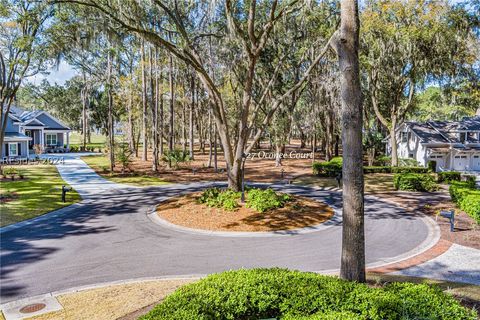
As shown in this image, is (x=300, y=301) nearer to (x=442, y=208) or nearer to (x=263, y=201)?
(x=263, y=201)

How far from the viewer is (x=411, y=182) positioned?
21.8 m

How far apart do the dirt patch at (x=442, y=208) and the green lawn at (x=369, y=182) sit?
174 cm

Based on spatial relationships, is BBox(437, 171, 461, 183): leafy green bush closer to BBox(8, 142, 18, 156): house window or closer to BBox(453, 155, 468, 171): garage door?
BBox(453, 155, 468, 171): garage door

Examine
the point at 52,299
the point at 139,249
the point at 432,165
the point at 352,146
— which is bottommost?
the point at 52,299

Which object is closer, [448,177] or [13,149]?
[448,177]

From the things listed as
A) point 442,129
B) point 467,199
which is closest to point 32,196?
point 467,199

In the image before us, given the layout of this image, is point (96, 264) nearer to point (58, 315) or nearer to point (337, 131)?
point (58, 315)

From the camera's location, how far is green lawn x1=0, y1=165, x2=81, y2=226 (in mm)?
14544

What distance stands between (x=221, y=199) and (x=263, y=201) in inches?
77.0

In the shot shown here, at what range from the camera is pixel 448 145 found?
3188 cm

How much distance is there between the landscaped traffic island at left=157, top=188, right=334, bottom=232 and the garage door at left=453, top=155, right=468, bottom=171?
23.7m

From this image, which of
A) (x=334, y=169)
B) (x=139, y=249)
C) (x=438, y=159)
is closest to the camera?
(x=139, y=249)

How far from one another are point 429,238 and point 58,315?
12004 millimetres

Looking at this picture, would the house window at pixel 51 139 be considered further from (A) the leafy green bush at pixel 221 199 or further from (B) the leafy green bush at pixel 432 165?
(B) the leafy green bush at pixel 432 165
